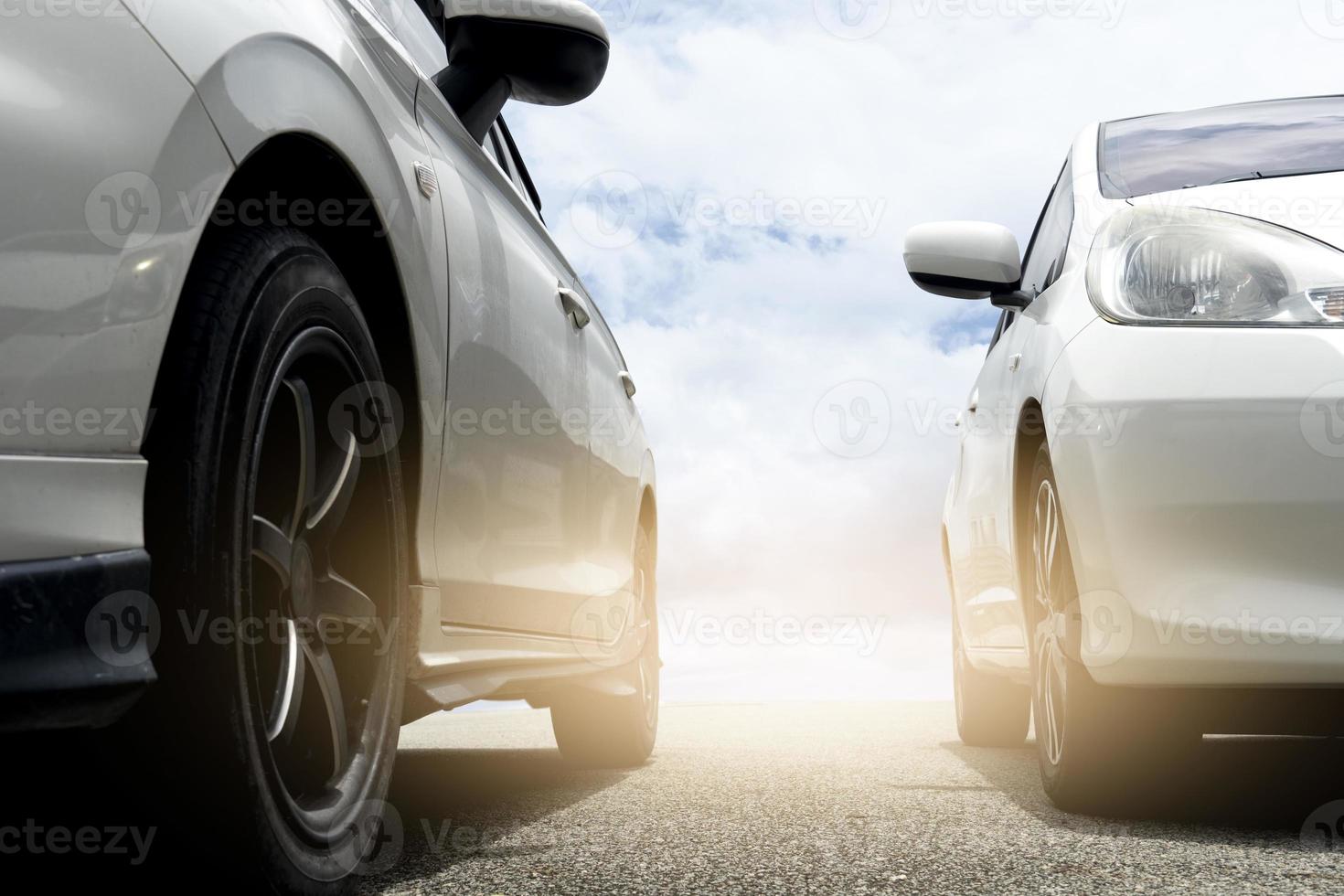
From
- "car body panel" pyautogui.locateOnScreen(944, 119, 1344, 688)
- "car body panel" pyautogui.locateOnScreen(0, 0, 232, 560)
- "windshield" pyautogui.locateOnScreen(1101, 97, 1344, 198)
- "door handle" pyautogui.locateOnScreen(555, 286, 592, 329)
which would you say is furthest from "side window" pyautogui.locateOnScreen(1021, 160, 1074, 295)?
"car body panel" pyautogui.locateOnScreen(0, 0, 232, 560)

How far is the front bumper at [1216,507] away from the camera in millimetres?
2207

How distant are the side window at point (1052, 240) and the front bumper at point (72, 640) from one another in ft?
7.54

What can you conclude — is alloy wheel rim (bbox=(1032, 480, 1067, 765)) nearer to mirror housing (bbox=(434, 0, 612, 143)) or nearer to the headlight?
the headlight

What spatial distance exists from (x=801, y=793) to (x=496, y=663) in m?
0.95

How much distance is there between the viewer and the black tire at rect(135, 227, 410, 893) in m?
1.39

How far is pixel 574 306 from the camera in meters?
3.24

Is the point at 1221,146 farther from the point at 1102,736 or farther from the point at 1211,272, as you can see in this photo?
A: the point at 1102,736

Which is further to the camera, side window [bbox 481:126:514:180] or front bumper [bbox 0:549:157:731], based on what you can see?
side window [bbox 481:126:514:180]

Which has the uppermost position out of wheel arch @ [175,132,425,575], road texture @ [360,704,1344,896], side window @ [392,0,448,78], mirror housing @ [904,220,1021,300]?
side window @ [392,0,448,78]

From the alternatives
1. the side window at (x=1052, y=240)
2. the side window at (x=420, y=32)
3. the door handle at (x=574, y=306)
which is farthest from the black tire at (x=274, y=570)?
the side window at (x=1052, y=240)

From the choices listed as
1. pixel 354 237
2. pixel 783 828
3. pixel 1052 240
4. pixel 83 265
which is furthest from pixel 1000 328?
pixel 83 265

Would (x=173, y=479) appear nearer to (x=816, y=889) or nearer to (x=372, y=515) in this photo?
(x=372, y=515)

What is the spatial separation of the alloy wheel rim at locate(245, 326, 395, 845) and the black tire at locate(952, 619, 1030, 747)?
3136 millimetres

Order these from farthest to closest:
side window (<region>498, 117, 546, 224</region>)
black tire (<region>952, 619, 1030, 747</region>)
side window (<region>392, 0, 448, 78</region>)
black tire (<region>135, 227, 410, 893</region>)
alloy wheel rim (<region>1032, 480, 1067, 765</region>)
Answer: black tire (<region>952, 619, 1030, 747</region>), side window (<region>498, 117, 546, 224</region>), alloy wheel rim (<region>1032, 480, 1067, 765</region>), side window (<region>392, 0, 448, 78</region>), black tire (<region>135, 227, 410, 893</region>)
